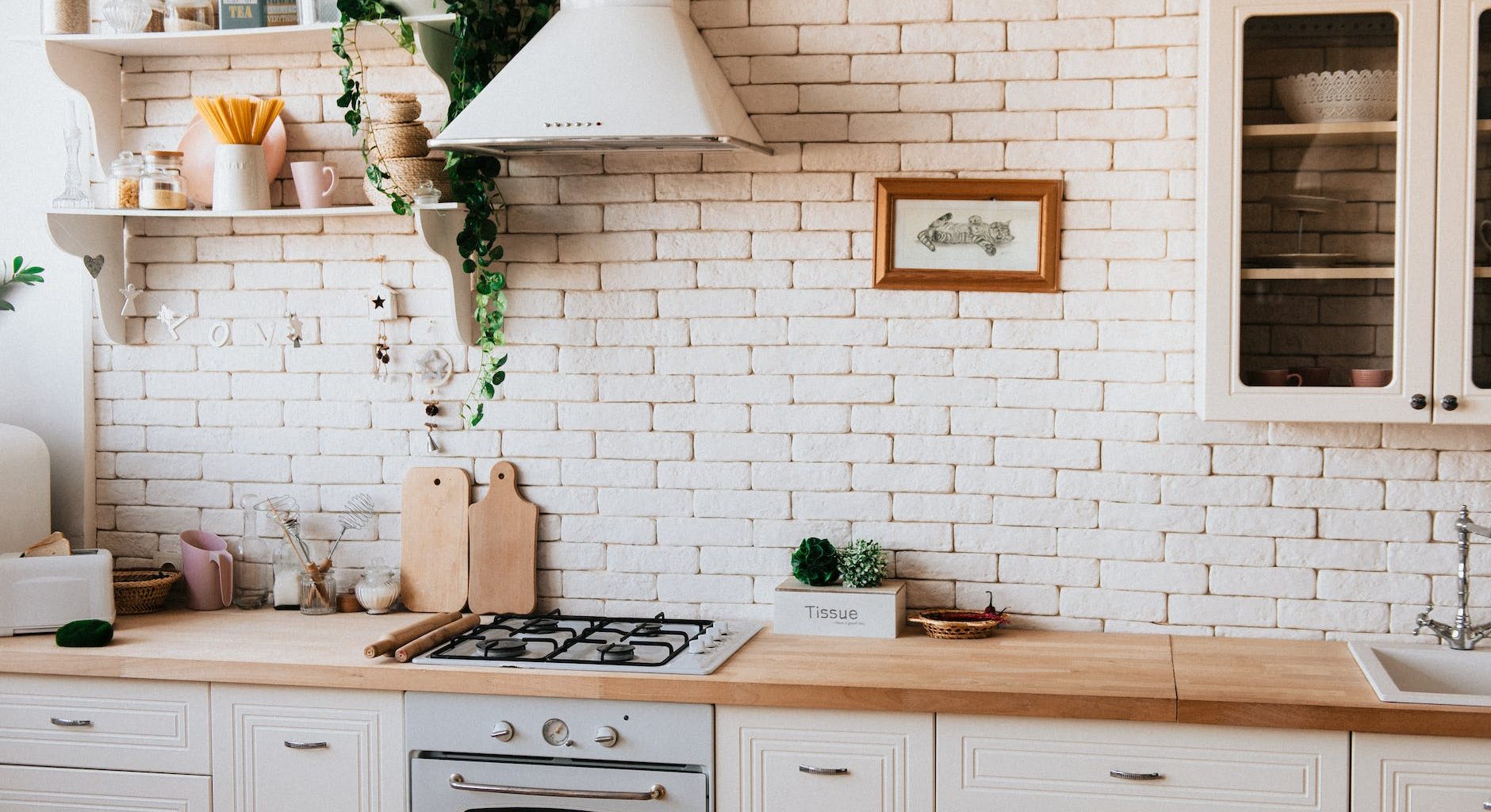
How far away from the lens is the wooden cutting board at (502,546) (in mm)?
3160

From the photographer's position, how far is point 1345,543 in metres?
2.85

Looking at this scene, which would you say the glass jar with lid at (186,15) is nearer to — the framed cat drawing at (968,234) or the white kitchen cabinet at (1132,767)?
the framed cat drawing at (968,234)

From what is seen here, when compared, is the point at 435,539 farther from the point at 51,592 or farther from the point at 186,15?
the point at 186,15

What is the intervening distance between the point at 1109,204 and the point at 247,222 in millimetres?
2092

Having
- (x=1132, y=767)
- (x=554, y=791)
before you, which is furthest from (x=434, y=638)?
(x=1132, y=767)

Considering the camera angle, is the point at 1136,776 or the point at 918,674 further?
the point at 918,674

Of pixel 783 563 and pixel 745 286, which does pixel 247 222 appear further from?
pixel 783 563

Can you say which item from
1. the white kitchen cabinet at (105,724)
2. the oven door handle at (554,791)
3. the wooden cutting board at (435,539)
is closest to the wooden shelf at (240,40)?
the wooden cutting board at (435,539)

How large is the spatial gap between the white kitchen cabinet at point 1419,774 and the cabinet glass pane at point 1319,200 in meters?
0.67

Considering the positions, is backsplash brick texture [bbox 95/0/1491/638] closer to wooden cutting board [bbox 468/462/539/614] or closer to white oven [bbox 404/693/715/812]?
wooden cutting board [bbox 468/462/539/614]

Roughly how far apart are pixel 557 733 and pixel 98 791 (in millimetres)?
1032

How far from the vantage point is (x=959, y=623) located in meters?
2.83

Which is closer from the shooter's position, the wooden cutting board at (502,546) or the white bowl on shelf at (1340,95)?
the white bowl on shelf at (1340,95)

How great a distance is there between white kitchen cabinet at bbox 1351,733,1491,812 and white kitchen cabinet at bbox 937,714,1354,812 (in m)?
0.03
